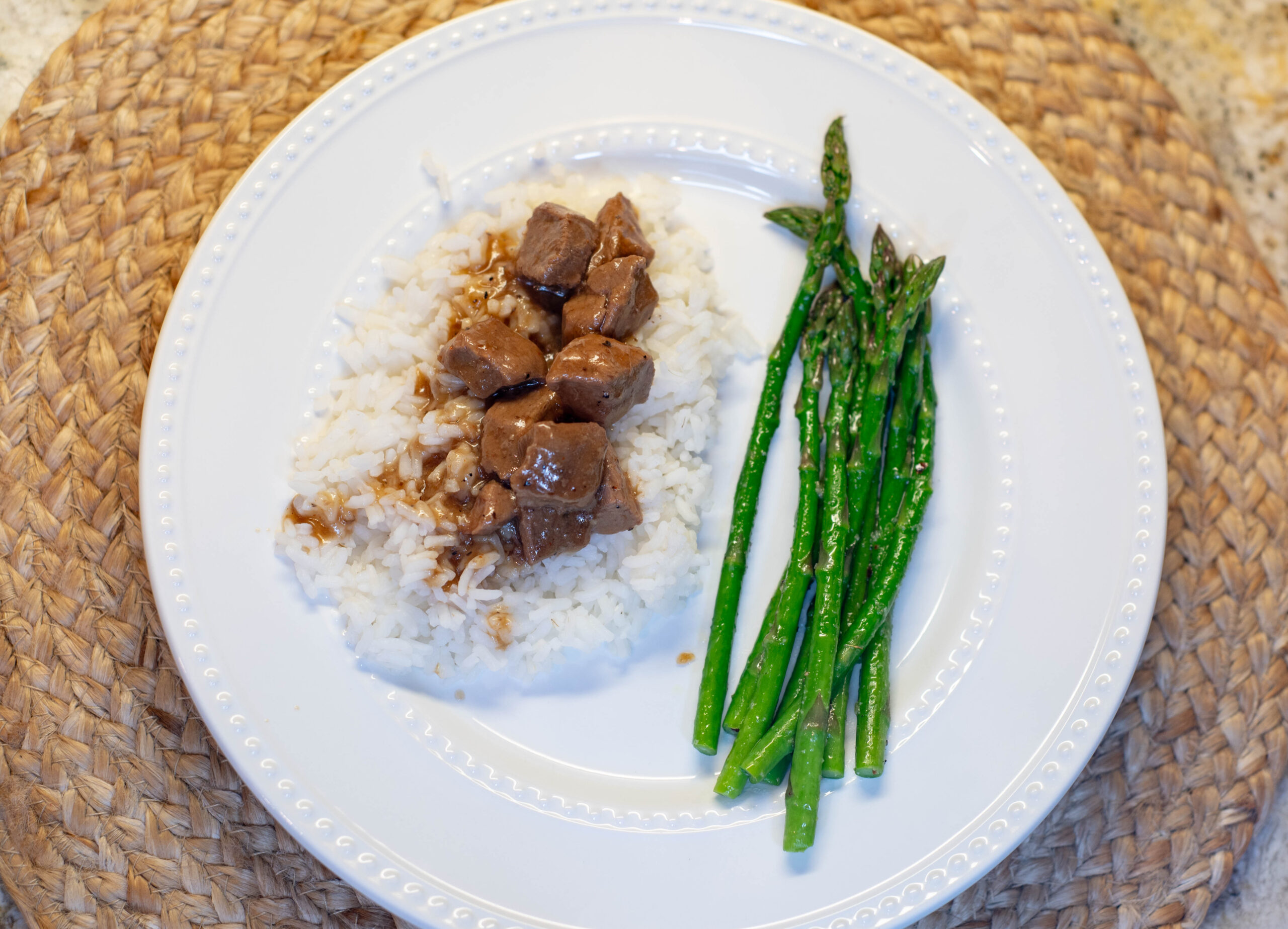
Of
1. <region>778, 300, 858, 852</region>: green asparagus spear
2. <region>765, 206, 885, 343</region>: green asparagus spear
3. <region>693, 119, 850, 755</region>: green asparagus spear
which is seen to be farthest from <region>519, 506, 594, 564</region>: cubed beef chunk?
<region>765, 206, 885, 343</region>: green asparagus spear

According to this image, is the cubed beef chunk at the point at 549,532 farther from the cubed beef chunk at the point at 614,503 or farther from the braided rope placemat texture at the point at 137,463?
the braided rope placemat texture at the point at 137,463

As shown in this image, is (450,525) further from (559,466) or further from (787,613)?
(787,613)

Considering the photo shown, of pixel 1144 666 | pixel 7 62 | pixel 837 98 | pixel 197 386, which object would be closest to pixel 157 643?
pixel 197 386

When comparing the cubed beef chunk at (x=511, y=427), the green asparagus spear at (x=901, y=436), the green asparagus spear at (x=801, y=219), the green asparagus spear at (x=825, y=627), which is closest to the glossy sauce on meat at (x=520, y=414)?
the cubed beef chunk at (x=511, y=427)

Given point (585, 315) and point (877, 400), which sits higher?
point (585, 315)

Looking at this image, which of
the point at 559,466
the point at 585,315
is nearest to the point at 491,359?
the point at 585,315

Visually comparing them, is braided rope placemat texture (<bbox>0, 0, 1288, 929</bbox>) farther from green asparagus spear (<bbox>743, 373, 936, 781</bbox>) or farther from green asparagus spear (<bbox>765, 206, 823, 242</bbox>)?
green asparagus spear (<bbox>743, 373, 936, 781</bbox>)
